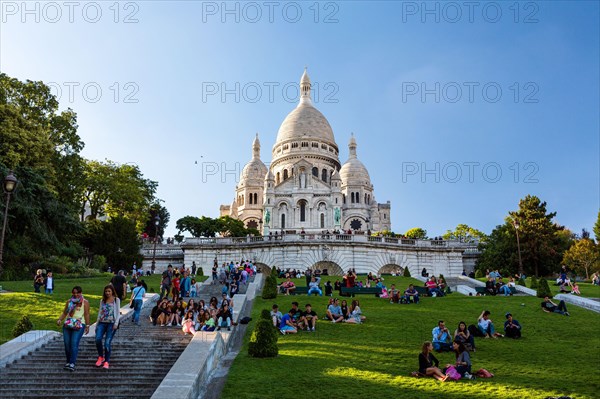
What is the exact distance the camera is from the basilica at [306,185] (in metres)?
76.5

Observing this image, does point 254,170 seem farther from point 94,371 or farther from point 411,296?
point 94,371

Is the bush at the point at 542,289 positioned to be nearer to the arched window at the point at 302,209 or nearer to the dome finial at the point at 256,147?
the arched window at the point at 302,209

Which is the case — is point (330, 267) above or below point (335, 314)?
above

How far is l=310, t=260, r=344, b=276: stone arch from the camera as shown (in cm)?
4091

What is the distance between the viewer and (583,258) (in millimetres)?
41219

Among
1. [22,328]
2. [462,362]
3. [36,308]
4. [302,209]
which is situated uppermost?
[302,209]

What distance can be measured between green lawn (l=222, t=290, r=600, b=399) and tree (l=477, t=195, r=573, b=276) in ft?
78.6

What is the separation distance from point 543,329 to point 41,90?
35.0 metres

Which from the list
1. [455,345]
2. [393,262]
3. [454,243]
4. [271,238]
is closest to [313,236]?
[271,238]

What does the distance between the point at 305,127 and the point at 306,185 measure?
51.6 ft

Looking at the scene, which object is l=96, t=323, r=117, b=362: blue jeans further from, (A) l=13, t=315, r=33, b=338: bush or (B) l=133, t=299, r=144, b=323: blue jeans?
(B) l=133, t=299, r=144, b=323: blue jeans

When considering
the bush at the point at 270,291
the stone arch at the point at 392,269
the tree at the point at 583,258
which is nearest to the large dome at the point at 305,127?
the stone arch at the point at 392,269

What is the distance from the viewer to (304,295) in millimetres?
24109

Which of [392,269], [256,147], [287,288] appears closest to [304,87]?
[256,147]
